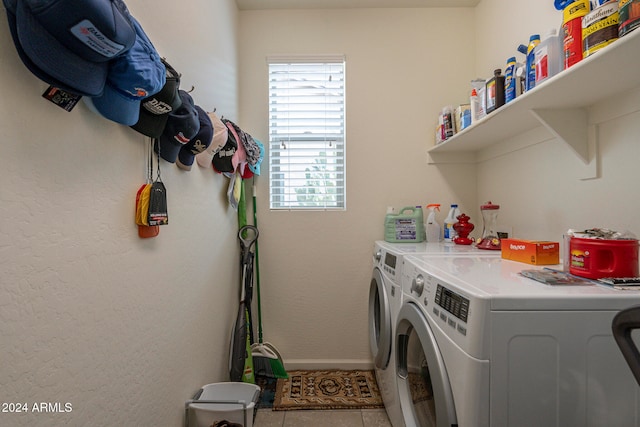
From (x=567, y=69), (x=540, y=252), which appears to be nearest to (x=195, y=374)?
(x=540, y=252)

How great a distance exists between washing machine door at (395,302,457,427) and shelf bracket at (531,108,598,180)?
3.10ft

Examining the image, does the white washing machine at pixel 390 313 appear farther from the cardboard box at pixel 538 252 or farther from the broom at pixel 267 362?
the broom at pixel 267 362

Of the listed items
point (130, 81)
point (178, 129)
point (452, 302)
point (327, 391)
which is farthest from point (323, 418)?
point (130, 81)

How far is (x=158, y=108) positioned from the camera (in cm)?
87

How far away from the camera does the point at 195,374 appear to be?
4.48 feet

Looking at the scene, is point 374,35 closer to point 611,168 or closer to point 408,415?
point 611,168

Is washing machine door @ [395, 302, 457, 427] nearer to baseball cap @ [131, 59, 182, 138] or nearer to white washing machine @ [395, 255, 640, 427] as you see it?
white washing machine @ [395, 255, 640, 427]

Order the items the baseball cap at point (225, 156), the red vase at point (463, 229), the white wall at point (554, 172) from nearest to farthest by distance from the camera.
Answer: the white wall at point (554, 172), the baseball cap at point (225, 156), the red vase at point (463, 229)

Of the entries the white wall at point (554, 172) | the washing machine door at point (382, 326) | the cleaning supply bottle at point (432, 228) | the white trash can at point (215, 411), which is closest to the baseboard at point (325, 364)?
the washing machine door at point (382, 326)

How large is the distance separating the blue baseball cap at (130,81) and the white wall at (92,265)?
5 cm

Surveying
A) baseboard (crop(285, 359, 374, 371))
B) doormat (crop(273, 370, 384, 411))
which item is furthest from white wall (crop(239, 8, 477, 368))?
doormat (crop(273, 370, 384, 411))

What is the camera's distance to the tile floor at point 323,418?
5.42 feet

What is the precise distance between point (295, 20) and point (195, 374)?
7.65 ft

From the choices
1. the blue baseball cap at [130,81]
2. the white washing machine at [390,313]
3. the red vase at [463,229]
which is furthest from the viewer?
the red vase at [463,229]
